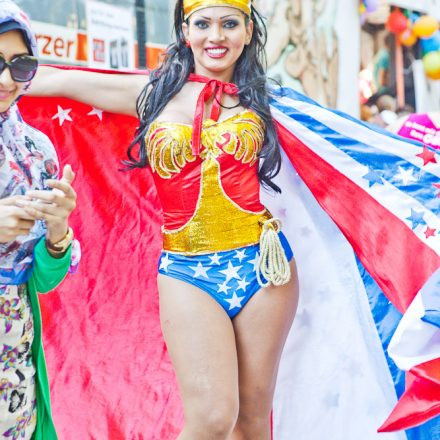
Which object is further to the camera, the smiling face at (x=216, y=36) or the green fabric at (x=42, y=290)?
the smiling face at (x=216, y=36)

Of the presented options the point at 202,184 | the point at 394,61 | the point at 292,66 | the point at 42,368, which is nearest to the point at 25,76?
the point at 42,368

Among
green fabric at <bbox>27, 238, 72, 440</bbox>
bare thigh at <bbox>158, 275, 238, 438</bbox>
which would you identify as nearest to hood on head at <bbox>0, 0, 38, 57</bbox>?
green fabric at <bbox>27, 238, 72, 440</bbox>

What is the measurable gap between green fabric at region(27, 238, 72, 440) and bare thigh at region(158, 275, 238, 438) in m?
0.71

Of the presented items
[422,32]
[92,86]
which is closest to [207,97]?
[92,86]

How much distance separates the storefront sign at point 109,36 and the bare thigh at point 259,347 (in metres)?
3.36

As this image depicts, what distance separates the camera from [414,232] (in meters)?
3.17

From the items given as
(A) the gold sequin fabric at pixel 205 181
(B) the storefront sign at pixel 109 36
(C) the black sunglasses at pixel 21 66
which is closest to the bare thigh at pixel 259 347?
(A) the gold sequin fabric at pixel 205 181

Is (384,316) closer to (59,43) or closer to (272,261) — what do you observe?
(272,261)

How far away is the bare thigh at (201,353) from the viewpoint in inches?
109

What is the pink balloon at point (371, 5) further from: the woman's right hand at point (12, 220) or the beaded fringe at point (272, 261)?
the woman's right hand at point (12, 220)

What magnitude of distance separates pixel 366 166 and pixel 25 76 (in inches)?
66.5

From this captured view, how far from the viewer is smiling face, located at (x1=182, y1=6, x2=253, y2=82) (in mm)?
3008

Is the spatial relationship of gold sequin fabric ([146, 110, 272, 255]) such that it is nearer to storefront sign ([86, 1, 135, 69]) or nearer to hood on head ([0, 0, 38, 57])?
hood on head ([0, 0, 38, 57])

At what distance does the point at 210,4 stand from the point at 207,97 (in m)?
0.35
